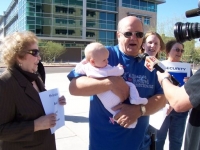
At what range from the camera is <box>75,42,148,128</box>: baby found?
6.35ft

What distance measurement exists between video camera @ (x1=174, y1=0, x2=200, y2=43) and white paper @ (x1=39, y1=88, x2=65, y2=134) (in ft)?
4.30

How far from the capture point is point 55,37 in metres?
42.8

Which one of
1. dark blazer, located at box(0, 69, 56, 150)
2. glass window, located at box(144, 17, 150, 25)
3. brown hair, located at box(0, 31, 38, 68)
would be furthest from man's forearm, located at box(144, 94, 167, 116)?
glass window, located at box(144, 17, 150, 25)

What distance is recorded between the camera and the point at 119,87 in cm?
195

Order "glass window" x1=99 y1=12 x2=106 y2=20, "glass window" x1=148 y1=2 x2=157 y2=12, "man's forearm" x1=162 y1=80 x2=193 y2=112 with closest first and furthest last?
1. "man's forearm" x1=162 y1=80 x2=193 y2=112
2. "glass window" x1=99 y1=12 x2=106 y2=20
3. "glass window" x1=148 y1=2 x2=157 y2=12

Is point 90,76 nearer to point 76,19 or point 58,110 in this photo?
point 58,110

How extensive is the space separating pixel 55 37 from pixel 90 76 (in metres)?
42.4

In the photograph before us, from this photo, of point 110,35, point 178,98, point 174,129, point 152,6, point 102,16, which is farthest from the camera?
point 152,6

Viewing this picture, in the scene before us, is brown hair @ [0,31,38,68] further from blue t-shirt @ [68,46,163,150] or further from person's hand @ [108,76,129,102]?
person's hand @ [108,76,129,102]

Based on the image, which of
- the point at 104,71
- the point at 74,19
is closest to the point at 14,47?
the point at 104,71

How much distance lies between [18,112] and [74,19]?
43993 millimetres

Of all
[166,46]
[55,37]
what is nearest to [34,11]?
[55,37]

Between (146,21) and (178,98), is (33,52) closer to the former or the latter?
(178,98)

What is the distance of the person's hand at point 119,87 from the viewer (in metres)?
1.93
